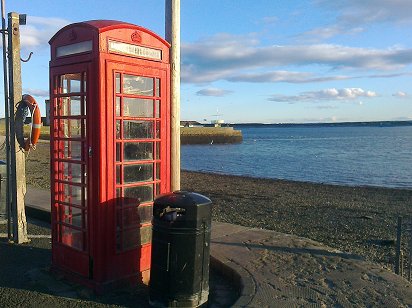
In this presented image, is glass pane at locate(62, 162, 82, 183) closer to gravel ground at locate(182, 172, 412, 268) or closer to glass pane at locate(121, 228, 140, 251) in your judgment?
glass pane at locate(121, 228, 140, 251)

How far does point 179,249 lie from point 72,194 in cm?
170

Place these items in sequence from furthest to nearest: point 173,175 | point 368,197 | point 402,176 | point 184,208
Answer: point 402,176
point 368,197
point 173,175
point 184,208

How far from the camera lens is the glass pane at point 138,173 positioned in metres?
4.99

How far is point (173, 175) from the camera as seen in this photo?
5.42 m

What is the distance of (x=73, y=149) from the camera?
5.22 metres

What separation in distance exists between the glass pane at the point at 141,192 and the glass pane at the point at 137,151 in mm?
333

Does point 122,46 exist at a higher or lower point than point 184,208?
higher

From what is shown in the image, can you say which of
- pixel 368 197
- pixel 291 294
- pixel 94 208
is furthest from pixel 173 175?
pixel 368 197

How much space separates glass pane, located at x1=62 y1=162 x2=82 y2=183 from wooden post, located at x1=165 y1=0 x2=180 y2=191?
41.8 inches

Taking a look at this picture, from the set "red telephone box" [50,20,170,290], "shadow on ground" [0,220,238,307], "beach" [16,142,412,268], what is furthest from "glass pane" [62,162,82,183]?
"beach" [16,142,412,268]

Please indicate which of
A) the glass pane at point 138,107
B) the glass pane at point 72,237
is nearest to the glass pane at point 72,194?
the glass pane at point 72,237

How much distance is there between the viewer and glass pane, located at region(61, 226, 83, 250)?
16.8 ft

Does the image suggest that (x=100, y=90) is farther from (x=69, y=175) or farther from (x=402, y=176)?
(x=402, y=176)

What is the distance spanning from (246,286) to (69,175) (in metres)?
2.39
